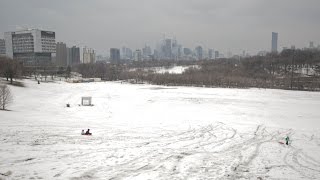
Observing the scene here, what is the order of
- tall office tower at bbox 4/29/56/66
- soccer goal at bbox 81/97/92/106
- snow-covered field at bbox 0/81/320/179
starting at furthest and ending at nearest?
tall office tower at bbox 4/29/56/66
soccer goal at bbox 81/97/92/106
snow-covered field at bbox 0/81/320/179

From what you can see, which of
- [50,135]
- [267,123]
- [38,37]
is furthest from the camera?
[38,37]

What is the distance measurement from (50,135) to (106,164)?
23.2 feet

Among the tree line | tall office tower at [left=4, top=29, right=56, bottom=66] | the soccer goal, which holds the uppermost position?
tall office tower at [left=4, top=29, right=56, bottom=66]

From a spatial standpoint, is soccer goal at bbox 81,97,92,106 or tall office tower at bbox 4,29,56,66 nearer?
soccer goal at bbox 81,97,92,106

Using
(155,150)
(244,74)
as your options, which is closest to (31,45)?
(244,74)

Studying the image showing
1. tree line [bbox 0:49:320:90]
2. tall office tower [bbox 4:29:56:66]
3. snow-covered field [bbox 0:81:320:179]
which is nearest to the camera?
snow-covered field [bbox 0:81:320:179]

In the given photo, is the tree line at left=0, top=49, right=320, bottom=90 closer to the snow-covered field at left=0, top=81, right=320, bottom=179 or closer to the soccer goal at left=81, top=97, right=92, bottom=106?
the soccer goal at left=81, top=97, right=92, bottom=106

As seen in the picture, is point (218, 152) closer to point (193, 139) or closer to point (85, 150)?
point (193, 139)

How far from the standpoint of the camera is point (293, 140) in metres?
20.2

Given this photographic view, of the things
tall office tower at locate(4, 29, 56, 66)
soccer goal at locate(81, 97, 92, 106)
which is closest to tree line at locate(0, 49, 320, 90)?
tall office tower at locate(4, 29, 56, 66)

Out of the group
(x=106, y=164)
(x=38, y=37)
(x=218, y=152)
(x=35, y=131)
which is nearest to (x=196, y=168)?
(x=218, y=152)

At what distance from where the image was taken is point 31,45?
494ft

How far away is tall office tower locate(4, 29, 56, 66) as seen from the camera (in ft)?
495

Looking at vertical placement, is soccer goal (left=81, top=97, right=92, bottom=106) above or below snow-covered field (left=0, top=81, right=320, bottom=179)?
above
